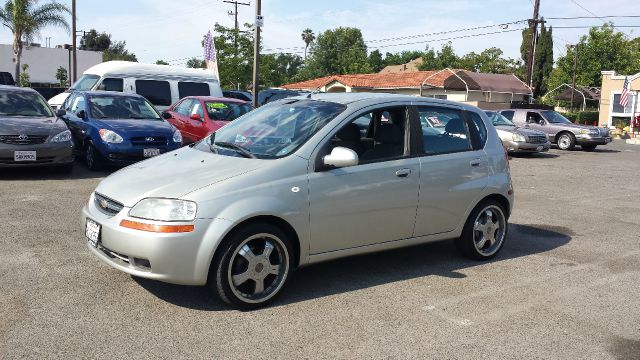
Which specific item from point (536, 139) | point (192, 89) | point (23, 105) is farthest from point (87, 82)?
point (536, 139)

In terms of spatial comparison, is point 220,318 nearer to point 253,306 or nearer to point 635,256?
point 253,306

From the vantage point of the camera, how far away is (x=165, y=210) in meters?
4.11

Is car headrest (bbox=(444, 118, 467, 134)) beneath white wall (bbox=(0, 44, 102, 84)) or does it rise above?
beneath

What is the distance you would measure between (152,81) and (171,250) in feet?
39.6

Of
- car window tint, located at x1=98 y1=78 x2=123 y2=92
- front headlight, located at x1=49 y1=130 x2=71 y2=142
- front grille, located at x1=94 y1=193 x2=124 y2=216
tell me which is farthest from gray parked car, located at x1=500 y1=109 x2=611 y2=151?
front grille, located at x1=94 y1=193 x2=124 y2=216

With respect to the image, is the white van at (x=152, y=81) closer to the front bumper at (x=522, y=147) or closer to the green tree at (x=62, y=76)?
the front bumper at (x=522, y=147)

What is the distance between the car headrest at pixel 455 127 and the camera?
18.8ft

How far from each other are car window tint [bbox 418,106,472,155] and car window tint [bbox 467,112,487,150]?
2.7 inches

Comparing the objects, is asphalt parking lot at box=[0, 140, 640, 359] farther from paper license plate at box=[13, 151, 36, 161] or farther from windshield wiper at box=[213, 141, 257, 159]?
paper license plate at box=[13, 151, 36, 161]

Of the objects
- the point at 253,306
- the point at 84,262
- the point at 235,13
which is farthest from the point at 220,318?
the point at 235,13

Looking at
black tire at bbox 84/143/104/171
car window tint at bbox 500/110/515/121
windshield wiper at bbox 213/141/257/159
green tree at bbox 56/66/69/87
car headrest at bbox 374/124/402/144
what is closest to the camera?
windshield wiper at bbox 213/141/257/159

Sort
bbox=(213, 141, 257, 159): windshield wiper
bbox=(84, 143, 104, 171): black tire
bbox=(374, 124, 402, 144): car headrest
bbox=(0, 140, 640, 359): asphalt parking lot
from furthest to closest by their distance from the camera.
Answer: bbox=(84, 143, 104, 171): black tire < bbox=(374, 124, 402, 144): car headrest < bbox=(213, 141, 257, 159): windshield wiper < bbox=(0, 140, 640, 359): asphalt parking lot

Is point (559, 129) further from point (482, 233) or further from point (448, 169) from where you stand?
point (448, 169)

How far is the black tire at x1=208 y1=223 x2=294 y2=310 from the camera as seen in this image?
421 centimetres
